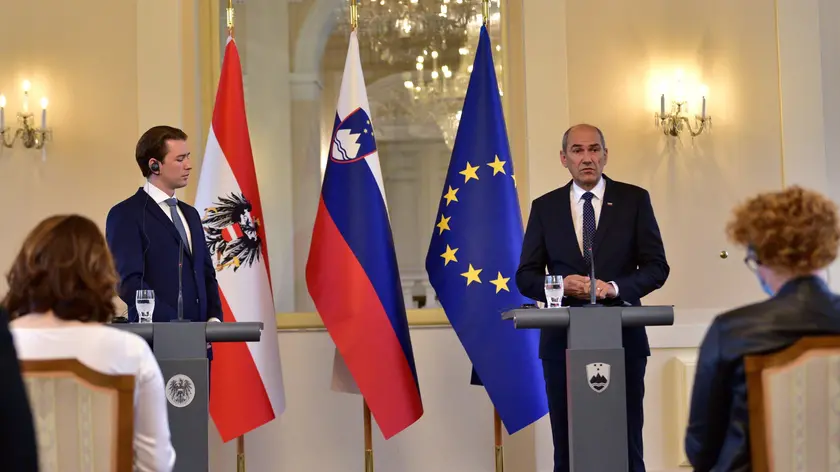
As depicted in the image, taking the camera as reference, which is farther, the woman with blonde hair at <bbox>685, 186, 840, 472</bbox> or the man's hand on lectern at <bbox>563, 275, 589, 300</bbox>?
the man's hand on lectern at <bbox>563, 275, 589, 300</bbox>

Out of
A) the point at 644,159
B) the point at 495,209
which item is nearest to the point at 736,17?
the point at 644,159

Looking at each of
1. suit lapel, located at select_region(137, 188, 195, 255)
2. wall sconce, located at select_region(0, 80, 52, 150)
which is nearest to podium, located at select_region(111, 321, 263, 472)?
suit lapel, located at select_region(137, 188, 195, 255)

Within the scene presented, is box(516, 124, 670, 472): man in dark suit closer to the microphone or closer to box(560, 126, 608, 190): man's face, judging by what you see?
box(560, 126, 608, 190): man's face

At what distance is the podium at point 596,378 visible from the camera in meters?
3.14

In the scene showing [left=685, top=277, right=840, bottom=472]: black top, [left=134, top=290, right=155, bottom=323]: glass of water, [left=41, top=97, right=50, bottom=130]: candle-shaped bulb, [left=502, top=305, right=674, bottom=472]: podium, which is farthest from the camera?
[left=41, top=97, right=50, bottom=130]: candle-shaped bulb

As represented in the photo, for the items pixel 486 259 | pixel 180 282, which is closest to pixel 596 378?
pixel 180 282

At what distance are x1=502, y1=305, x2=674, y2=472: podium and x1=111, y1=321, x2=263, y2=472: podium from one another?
1.00 metres

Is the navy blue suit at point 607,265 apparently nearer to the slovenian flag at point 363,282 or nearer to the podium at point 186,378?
the slovenian flag at point 363,282

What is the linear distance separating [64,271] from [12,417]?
67 cm

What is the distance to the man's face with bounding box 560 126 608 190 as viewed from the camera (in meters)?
3.82

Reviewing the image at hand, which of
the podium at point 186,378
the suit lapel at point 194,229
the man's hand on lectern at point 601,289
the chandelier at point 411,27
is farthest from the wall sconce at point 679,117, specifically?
the podium at point 186,378

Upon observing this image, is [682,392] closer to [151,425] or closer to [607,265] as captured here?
[607,265]

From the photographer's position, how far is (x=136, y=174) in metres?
5.24

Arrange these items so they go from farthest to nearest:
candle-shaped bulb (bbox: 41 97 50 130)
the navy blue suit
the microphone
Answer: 1. candle-shaped bulb (bbox: 41 97 50 130)
2. the navy blue suit
3. the microphone
